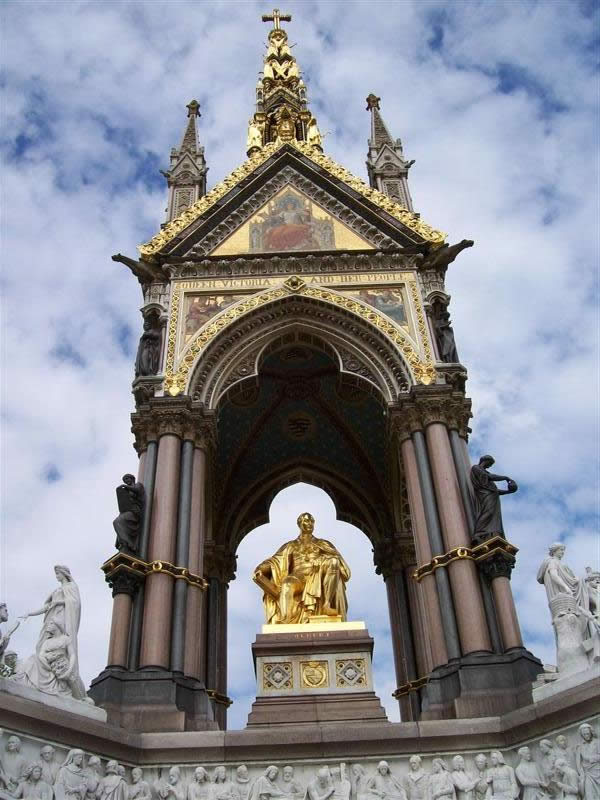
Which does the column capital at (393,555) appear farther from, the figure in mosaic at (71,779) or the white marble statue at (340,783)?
the figure in mosaic at (71,779)

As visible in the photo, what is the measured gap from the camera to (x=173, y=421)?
1574 cm

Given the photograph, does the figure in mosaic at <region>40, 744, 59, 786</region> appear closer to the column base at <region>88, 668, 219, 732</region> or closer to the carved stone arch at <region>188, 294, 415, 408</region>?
the column base at <region>88, 668, 219, 732</region>

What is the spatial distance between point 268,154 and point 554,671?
44.5 ft

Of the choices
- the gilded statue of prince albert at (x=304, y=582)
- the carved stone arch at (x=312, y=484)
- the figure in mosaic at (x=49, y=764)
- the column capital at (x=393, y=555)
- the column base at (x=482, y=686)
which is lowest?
the figure in mosaic at (x=49, y=764)

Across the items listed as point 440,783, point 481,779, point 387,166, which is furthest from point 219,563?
point 387,166

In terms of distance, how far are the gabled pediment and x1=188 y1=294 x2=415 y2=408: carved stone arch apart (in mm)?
1945

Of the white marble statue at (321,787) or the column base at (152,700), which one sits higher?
the column base at (152,700)

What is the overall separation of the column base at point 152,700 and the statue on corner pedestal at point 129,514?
2.02 metres

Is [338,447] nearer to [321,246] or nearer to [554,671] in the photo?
[321,246]

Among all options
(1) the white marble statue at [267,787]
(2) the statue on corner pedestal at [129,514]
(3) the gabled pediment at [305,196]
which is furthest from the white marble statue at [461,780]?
(3) the gabled pediment at [305,196]

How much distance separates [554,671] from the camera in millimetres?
12523

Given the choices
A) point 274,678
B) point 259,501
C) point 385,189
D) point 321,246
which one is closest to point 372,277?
point 321,246

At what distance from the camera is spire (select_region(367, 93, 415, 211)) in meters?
21.4

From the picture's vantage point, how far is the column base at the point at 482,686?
1208cm
